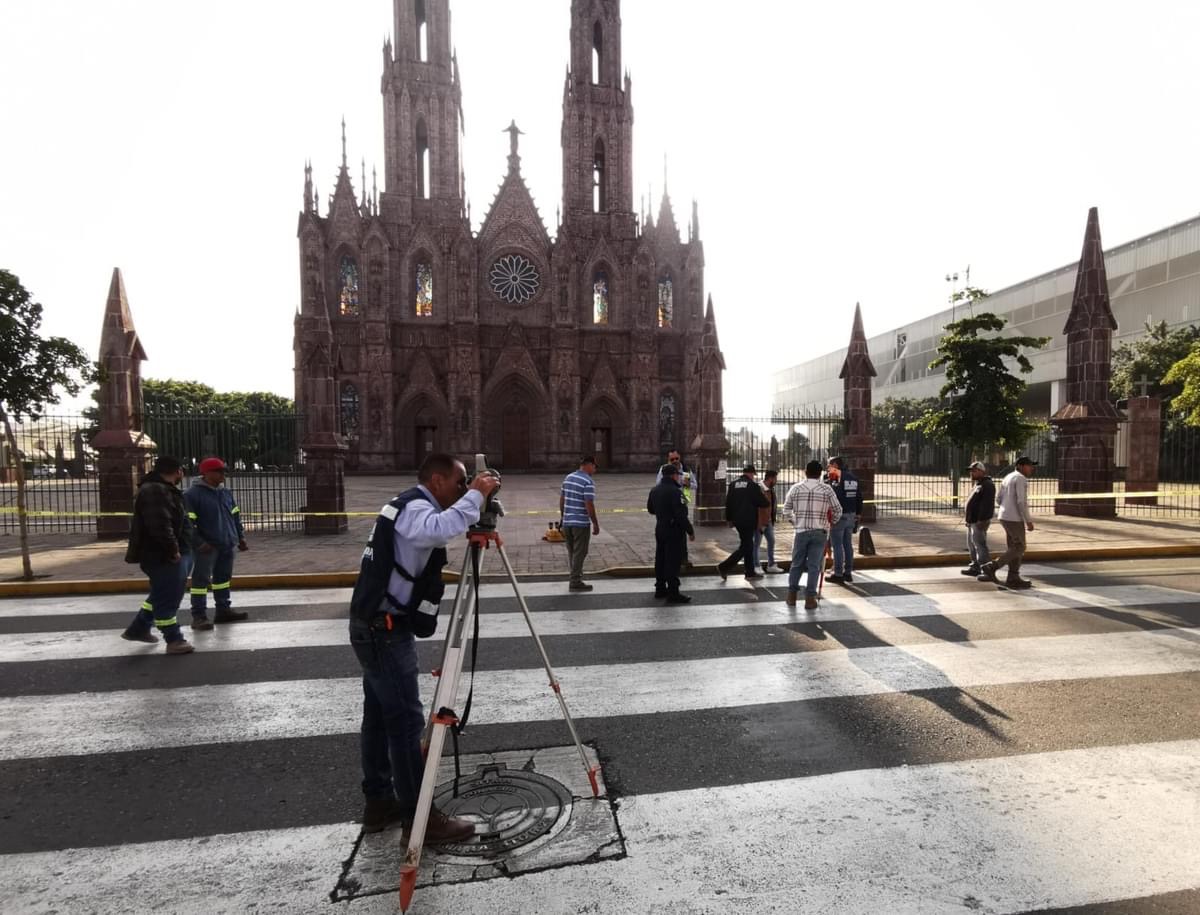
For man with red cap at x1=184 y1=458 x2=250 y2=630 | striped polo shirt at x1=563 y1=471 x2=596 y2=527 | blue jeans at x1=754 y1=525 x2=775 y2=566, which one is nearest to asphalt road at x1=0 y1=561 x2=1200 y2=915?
man with red cap at x1=184 y1=458 x2=250 y2=630

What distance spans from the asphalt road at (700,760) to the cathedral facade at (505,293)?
109 feet

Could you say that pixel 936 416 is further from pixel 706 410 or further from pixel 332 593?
pixel 332 593

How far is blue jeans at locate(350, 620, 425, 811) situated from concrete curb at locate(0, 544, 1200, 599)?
549 cm

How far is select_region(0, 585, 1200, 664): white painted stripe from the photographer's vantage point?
232 inches

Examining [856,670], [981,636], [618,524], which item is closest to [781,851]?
[856,670]

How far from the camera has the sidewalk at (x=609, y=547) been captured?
936 cm

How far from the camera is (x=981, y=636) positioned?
238 inches

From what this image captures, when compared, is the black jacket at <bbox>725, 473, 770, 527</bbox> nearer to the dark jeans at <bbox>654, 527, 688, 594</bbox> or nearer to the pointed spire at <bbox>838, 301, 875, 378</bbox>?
the dark jeans at <bbox>654, 527, 688, 594</bbox>

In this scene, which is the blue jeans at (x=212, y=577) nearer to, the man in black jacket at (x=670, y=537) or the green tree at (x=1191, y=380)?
the man in black jacket at (x=670, y=537)

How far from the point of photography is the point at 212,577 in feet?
23.3

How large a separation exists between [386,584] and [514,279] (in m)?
41.5

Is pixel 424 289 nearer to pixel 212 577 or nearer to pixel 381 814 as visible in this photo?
pixel 212 577

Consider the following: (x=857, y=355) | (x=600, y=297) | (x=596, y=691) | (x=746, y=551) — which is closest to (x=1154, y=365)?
(x=857, y=355)

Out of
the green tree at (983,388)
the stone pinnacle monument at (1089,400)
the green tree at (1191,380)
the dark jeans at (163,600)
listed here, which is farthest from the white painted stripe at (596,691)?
the green tree at (983,388)
